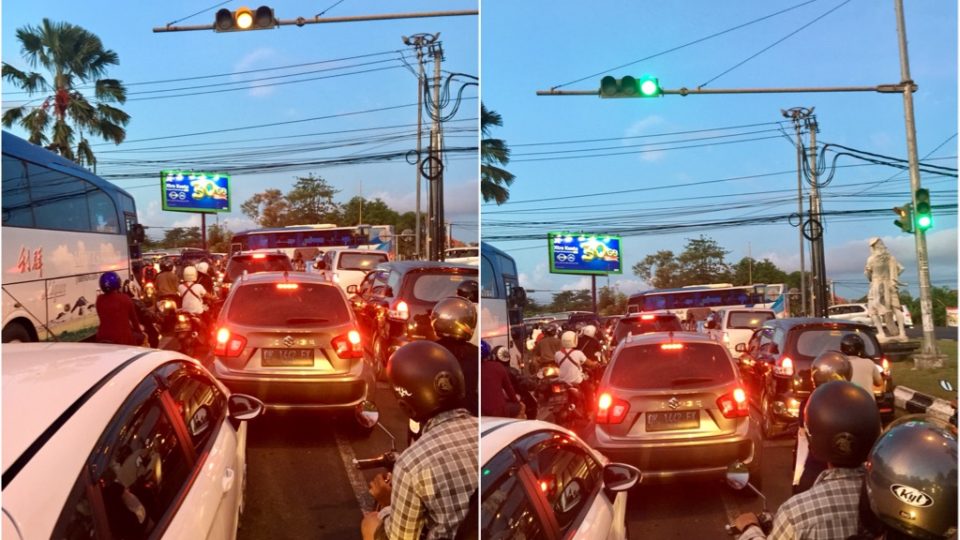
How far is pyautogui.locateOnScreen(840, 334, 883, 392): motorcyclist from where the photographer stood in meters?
1.94

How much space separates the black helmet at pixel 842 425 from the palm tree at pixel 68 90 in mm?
2077

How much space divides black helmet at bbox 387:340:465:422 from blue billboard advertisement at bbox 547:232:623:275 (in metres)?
0.52

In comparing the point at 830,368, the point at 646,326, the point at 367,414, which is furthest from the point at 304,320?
the point at 830,368

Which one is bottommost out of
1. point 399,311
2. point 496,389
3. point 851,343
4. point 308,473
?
point 308,473

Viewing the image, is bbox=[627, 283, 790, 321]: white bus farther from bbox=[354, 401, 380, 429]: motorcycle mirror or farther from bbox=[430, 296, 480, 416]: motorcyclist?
bbox=[354, 401, 380, 429]: motorcycle mirror

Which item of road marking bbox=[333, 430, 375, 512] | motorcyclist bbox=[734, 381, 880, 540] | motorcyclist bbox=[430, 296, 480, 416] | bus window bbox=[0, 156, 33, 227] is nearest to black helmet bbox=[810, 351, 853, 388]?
motorcyclist bbox=[734, 381, 880, 540]

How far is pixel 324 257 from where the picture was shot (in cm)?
230

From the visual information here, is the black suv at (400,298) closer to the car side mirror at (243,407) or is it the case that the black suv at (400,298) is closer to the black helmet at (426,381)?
the car side mirror at (243,407)

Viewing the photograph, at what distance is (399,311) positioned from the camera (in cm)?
226

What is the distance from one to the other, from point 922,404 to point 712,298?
0.59 m

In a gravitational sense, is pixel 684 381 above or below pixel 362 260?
below

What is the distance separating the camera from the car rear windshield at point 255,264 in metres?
2.16

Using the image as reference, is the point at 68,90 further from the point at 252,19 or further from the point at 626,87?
the point at 626,87

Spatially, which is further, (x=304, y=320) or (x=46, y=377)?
(x=304, y=320)
